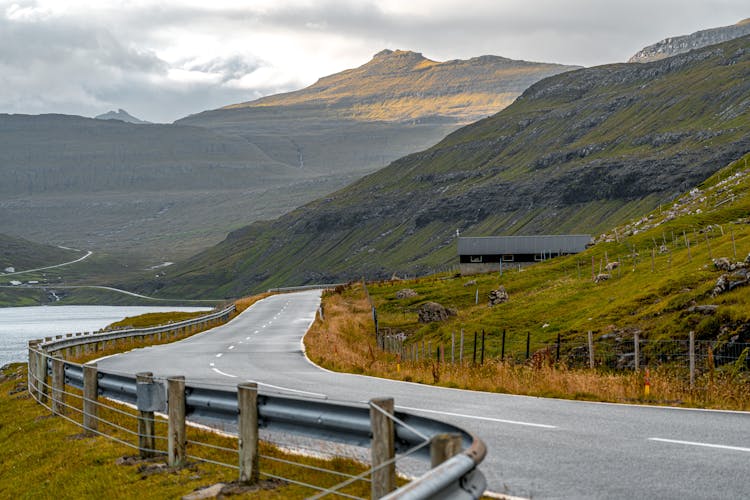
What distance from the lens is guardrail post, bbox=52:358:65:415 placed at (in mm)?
17359

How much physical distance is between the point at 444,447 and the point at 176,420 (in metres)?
5.88

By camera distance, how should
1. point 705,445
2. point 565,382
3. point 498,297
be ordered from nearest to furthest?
point 705,445 < point 565,382 < point 498,297

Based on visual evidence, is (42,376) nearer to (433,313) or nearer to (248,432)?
(248,432)

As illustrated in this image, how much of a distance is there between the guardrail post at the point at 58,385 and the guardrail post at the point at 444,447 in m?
13.4

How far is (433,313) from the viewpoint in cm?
7056

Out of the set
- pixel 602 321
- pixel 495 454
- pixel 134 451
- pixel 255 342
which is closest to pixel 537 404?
pixel 495 454

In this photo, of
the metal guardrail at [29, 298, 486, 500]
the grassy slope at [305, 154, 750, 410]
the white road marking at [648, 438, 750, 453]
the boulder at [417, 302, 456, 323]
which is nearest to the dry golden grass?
the grassy slope at [305, 154, 750, 410]

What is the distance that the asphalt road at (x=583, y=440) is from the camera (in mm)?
8867

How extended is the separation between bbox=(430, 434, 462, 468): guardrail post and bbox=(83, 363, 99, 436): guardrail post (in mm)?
10051

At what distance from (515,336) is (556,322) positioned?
8.64 feet

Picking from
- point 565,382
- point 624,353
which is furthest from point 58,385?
point 624,353

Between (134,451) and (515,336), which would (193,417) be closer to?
(134,451)

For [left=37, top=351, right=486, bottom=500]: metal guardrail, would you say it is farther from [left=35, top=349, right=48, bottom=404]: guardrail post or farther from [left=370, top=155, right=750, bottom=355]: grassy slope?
[left=370, top=155, right=750, bottom=355]: grassy slope

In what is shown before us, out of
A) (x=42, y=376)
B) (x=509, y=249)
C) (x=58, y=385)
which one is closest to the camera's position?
(x=58, y=385)
